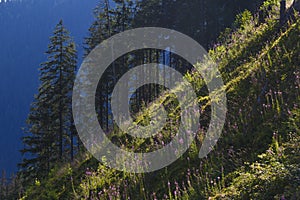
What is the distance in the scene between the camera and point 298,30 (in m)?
8.42

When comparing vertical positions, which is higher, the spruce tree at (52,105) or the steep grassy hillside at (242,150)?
the spruce tree at (52,105)

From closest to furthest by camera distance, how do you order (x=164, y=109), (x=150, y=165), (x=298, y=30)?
(x=150, y=165)
(x=298, y=30)
(x=164, y=109)

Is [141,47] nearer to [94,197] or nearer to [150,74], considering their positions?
[150,74]

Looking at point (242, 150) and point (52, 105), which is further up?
point (52, 105)

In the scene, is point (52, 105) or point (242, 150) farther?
point (52, 105)

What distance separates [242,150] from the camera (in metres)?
5.25

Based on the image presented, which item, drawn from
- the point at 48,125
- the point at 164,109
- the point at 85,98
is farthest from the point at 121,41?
the point at 164,109

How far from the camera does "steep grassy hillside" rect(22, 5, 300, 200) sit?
4.30 m

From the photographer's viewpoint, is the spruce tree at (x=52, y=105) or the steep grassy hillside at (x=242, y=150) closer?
the steep grassy hillside at (x=242, y=150)

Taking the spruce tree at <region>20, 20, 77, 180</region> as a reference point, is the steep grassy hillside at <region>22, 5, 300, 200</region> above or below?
below

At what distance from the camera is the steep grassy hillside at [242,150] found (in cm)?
430

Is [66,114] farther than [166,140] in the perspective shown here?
Yes

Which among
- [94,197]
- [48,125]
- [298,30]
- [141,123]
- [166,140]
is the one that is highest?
[48,125]

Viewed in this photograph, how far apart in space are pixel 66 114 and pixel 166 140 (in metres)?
26.4
